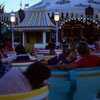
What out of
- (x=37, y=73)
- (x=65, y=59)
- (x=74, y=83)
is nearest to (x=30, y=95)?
(x=37, y=73)

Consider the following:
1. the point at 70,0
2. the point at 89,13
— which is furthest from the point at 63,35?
the point at 70,0

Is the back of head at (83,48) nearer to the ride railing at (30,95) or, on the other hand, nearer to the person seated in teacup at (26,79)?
the person seated in teacup at (26,79)

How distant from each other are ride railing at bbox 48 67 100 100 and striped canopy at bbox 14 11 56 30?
18397 mm

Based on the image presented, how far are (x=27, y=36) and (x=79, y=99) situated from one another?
20.1m

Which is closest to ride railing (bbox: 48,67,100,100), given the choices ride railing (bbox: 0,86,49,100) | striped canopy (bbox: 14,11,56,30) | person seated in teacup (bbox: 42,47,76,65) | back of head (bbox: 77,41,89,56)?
back of head (bbox: 77,41,89,56)

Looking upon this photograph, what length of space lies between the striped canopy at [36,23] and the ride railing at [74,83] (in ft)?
60.4

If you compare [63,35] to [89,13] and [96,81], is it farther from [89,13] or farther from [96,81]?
[96,81]

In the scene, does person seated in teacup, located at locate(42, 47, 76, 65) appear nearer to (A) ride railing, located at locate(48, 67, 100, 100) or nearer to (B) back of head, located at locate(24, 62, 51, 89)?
(A) ride railing, located at locate(48, 67, 100, 100)

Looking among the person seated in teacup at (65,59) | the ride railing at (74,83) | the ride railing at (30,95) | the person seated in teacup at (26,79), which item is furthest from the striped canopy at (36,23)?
the ride railing at (30,95)

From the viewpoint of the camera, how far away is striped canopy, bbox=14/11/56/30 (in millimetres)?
22484

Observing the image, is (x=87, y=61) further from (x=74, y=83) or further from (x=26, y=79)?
(x=26, y=79)

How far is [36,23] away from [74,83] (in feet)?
63.8

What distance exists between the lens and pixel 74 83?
366 cm

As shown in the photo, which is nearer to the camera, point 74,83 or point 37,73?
point 37,73
